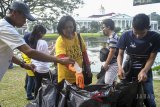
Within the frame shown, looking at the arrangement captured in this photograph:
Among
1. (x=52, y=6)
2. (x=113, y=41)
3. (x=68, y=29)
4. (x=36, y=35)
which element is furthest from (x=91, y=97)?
(x=52, y=6)

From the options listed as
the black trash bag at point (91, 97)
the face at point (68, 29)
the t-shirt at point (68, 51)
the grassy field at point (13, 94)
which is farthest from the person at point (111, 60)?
the black trash bag at point (91, 97)

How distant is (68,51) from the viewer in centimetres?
422

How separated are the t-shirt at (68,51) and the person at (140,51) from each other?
22.1 inches

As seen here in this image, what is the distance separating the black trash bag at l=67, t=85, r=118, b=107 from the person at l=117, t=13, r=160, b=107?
1.74 feet

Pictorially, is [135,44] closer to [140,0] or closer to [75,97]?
[75,97]

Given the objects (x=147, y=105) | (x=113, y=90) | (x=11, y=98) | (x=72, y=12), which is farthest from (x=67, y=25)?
(x=72, y=12)

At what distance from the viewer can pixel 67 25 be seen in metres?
4.26

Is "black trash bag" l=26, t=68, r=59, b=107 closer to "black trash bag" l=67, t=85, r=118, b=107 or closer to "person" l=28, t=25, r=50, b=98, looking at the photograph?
"black trash bag" l=67, t=85, r=118, b=107

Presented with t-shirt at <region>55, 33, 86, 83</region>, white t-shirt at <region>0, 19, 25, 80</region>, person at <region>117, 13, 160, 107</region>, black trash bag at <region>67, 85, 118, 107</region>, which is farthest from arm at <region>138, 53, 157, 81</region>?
white t-shirt at <region>0, 19, 25, 80</region>

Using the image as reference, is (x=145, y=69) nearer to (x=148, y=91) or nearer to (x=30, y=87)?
(x=148, y=91)

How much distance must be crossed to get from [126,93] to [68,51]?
93 cm

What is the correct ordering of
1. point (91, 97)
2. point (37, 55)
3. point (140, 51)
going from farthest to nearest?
point (140, 51)
point (91, 97)
point (37, 55)

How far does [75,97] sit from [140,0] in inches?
265

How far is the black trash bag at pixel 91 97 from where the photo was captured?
3512 mm
